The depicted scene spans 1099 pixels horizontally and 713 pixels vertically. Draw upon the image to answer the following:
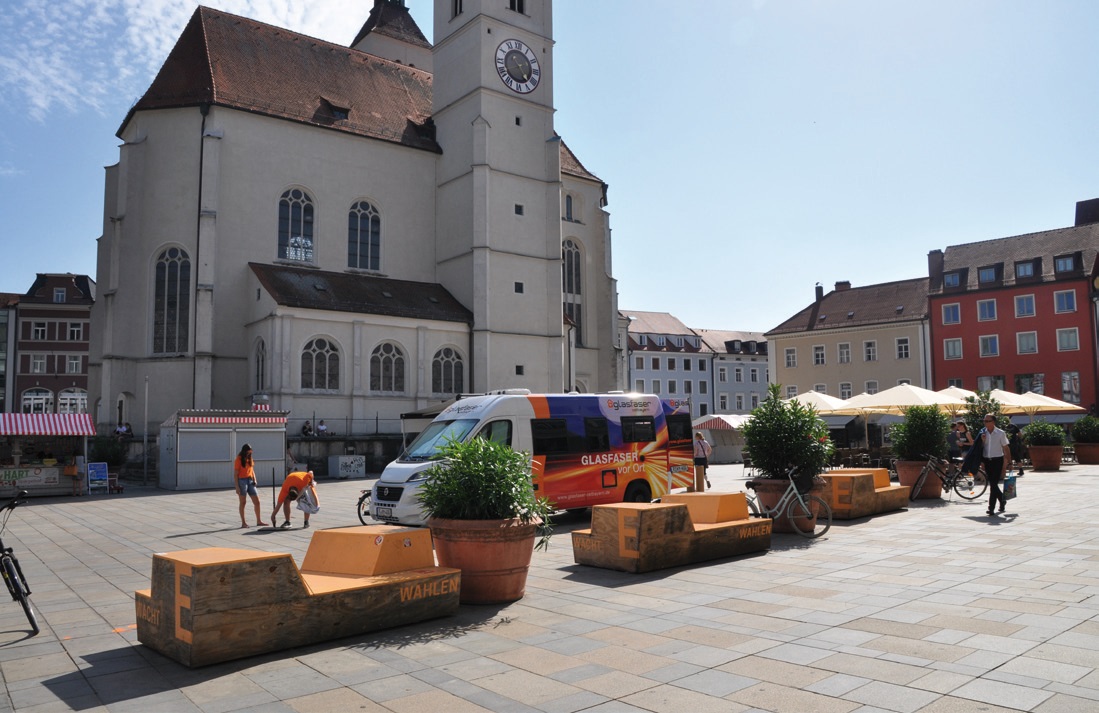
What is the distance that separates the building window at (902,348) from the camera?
58.6 meters

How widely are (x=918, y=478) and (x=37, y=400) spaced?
270 feet

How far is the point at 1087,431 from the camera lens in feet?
101

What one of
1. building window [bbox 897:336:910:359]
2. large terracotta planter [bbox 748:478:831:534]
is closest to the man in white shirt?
large terracotta planter [bbox 748:478:831:534]

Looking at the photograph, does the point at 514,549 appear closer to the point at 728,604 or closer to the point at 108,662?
the point at 728,604

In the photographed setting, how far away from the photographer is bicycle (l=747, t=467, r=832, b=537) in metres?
12.4

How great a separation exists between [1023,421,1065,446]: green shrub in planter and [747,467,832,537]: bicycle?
20.2m

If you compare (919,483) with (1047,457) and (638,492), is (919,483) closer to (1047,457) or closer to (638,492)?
(638,492)

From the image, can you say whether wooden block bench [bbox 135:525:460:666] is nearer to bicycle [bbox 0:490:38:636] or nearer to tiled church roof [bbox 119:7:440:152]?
bicycle [bbox 0:490:38:636]

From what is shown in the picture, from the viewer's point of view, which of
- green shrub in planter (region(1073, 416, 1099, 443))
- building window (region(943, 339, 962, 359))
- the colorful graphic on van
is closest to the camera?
the colorful graphic on van

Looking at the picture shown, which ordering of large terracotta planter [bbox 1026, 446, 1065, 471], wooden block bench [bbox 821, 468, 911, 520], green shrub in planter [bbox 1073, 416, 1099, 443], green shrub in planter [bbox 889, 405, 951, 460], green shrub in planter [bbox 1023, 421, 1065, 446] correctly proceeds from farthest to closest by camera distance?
green shrub in planter [bbox 1073, 416, 1099, 443]
green shrub in planter [bbox 1023, 421, 1065, 446]
large terracotta planter [bbox 1026, 446, 1065, 471]
green shrub in planter [bbox 889, 405, 951, 460]
wooden block bench [bbox 821, 468, 911, 520]

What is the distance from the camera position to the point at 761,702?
495cm

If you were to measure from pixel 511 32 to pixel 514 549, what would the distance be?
3802 cm

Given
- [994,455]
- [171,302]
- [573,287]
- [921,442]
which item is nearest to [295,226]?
[171,302]

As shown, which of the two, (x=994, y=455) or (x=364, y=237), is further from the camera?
(x=364, y=237)
